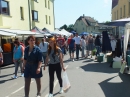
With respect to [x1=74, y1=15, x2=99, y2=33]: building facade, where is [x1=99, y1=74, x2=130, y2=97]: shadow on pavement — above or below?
below

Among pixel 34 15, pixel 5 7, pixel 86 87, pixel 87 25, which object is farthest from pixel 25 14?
pixel 87 25

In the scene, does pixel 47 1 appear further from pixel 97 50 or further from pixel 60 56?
pixel 60 56

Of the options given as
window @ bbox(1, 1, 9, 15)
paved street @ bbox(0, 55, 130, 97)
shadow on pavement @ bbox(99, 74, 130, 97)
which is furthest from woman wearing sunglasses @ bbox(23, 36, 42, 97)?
window @ bbox(1, 1, 9, 15)

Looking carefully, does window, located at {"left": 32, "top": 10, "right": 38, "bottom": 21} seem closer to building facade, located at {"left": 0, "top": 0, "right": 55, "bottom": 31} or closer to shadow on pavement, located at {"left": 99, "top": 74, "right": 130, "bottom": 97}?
building facade, located at {"left": 0, "top": 0, "right": 55, "bottom": 31}

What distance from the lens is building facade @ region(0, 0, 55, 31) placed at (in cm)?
1670

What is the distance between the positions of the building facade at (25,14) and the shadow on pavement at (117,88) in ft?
37.5

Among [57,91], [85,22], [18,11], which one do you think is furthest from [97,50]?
[85,22]

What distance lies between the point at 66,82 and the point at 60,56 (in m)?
0.82

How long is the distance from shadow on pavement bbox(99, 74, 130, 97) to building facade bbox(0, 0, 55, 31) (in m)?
11.4

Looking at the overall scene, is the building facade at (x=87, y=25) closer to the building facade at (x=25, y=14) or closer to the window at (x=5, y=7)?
the building facade at (x=25, y=14)

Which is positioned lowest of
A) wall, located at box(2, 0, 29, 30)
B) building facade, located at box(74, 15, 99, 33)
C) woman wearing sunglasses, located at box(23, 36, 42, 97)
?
woman wearing sunglasses, located at box(23, 36, 42, 97)

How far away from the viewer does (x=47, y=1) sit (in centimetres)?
3127

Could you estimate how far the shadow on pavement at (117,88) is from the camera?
5405 millimetres

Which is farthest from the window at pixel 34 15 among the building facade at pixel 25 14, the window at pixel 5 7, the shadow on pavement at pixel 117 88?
the shadow on pavement at pixel 117 88
